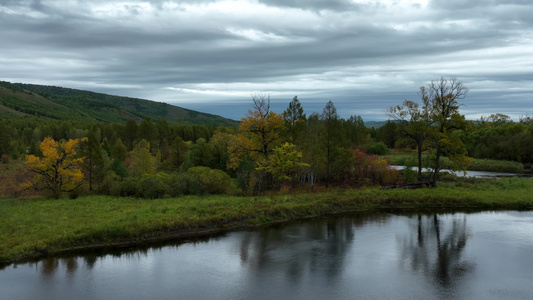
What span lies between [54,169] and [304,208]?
25.4 meters

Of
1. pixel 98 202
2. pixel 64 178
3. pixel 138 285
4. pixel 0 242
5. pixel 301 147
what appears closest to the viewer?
pixel 138 285

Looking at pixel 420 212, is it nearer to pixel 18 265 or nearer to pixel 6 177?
pixel 18 265

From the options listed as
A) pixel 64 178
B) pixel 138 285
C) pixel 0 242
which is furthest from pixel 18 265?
pixel 64 178

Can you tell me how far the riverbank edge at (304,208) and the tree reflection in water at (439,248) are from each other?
13.7ft

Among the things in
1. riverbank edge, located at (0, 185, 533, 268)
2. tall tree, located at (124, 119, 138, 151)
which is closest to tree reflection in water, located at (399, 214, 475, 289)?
riverbank edge, located at (0, 185, 533, 268)

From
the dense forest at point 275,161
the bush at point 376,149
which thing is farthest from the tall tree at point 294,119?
the bush at point 376,149

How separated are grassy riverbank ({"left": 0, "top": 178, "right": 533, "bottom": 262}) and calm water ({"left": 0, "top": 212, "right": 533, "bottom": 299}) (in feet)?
6.90

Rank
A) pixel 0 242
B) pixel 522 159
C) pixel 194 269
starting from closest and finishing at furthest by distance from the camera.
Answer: pixel 194 269 < pixel 0 242 < pixel 522 159

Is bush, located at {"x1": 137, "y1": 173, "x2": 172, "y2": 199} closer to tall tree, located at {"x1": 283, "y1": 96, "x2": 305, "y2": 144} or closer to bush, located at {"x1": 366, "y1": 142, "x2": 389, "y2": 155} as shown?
tall tree, located at {"x1": 283, "y1": 96, "x2": 305, "y2": 144}

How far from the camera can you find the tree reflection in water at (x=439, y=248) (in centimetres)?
1891

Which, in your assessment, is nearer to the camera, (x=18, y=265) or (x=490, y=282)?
(x=490, y=282)

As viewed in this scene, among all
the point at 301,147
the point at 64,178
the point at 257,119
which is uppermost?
the point at 257,119

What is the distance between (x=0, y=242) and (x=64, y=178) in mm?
17904

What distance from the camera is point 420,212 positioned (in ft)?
110
